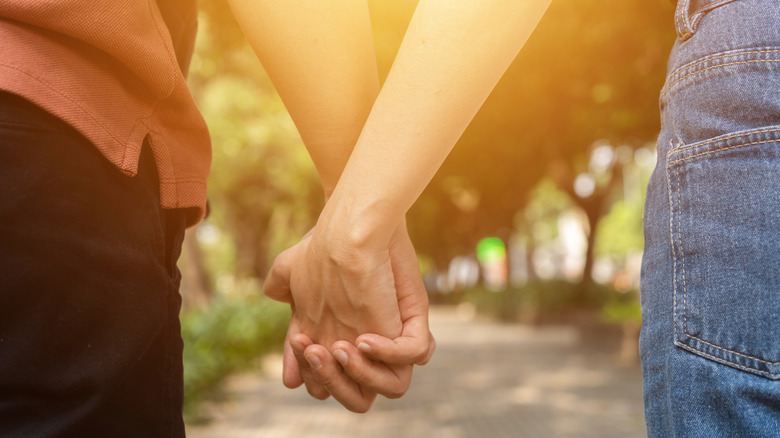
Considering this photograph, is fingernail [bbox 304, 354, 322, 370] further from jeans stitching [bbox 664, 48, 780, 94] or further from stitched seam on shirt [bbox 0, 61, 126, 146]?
jeans stitching [bbox 664, 48, 780, 94]

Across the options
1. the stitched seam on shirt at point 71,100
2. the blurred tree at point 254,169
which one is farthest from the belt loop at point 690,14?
the blurred tree at point 254,169

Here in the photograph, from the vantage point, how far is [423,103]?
1207 millimetres

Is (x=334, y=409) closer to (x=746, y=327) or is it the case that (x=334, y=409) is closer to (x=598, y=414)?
(x=598, y=414)

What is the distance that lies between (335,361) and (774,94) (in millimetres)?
857

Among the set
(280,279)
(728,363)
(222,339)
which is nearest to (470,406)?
(222,339)

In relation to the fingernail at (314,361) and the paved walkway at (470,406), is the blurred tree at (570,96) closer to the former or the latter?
the paved walkway at (470,406)

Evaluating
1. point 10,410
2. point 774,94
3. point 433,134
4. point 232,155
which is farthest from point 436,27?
point 232,155

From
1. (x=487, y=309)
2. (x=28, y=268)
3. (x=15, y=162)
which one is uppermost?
(x=15, y=162)

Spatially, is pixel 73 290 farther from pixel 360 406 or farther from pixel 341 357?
pixel 360 406

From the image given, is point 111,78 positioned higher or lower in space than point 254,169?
lower

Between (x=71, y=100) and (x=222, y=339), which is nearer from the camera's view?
(x=71, y=100)

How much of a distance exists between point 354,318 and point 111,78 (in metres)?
0.58

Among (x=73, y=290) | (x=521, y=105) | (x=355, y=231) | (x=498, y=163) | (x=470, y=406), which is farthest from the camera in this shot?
(x=498, y=163)

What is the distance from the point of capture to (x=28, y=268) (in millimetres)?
974
